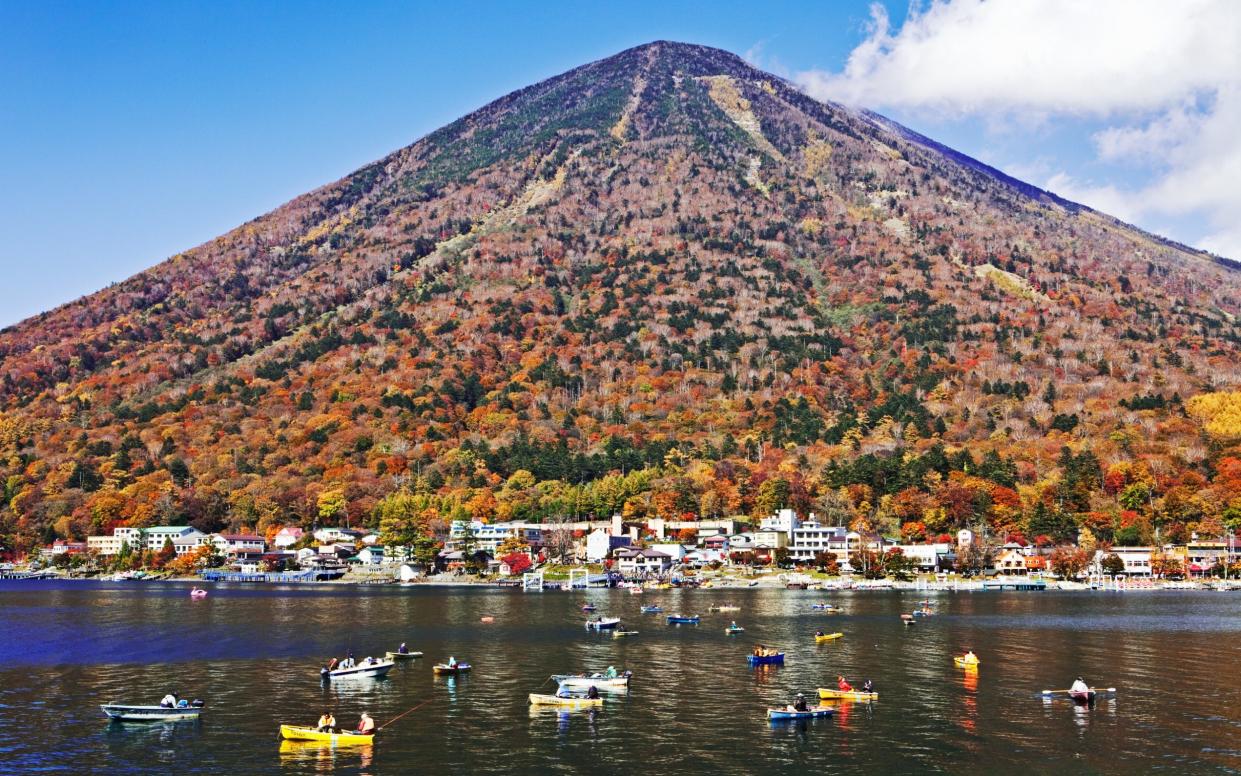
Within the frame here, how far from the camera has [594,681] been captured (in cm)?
5806

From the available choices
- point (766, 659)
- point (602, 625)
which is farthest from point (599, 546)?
point (766, 659)

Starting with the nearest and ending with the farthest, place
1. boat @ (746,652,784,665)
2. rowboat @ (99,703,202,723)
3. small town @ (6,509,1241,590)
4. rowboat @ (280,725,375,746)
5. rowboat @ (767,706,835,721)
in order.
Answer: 1. rowboat @ (280,725,375,746)
2. rowboat @ (99,703,202,723)
3. rowboat @ (767,706,835,721)
4. boat @ (746,652,784,665)
5. small town @ (6,509,1241,590)

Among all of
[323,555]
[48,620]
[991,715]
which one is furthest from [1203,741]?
[323,555]

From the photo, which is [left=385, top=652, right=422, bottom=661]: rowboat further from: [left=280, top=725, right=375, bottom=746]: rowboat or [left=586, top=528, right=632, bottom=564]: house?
[left=586, top=528, right=632, bottom=564]: house

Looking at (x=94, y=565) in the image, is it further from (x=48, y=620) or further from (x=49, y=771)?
(x=49, y=771)

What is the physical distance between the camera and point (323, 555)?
170125 millimetres

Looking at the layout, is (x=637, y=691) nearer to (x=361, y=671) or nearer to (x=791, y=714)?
(x=791, y=714)

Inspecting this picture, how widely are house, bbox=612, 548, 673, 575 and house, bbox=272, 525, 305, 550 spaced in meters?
58.6

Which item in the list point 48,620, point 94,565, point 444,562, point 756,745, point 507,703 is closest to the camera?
point 756,745

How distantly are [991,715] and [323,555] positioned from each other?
446ft

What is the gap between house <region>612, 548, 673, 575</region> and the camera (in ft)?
513

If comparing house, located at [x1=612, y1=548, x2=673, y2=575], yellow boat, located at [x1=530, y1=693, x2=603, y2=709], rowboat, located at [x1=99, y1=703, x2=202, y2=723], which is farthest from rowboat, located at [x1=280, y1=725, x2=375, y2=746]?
house, located at [x1=612, y1=548, x2=673, y2=575]

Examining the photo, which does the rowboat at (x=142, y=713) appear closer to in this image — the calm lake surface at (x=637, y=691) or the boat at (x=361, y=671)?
the calm lake surface at (x=637, y=691)

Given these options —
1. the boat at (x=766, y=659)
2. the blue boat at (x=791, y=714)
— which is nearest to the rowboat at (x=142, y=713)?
the blue boat at (x=791, y=714)
